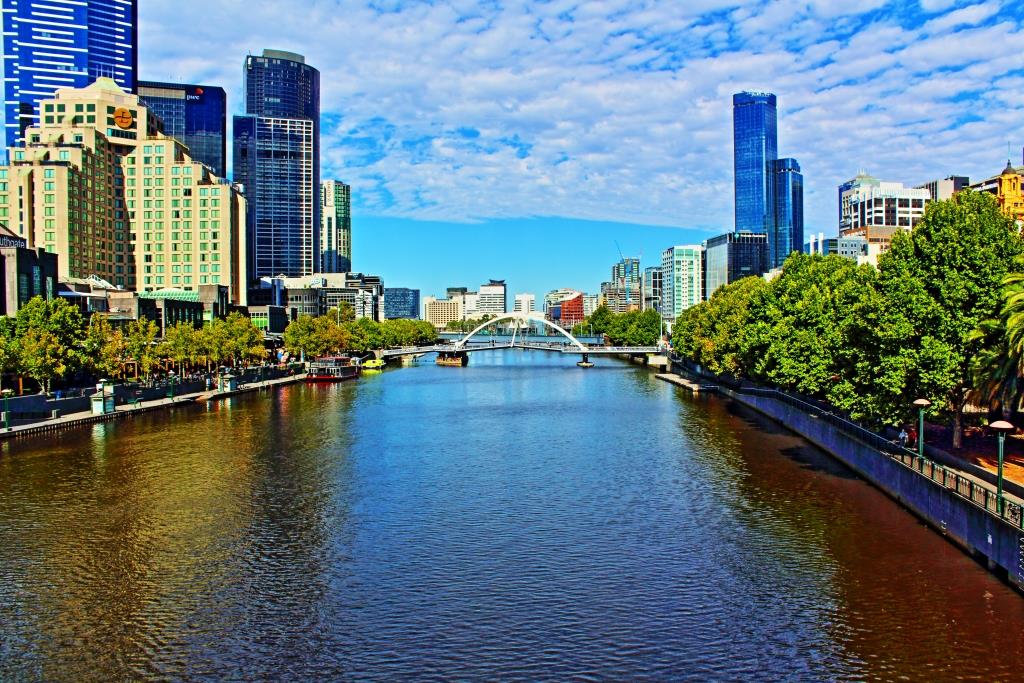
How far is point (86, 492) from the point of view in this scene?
48.6 metres

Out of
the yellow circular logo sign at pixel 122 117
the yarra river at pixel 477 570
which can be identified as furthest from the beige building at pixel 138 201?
the yarra river at pixel 477 570

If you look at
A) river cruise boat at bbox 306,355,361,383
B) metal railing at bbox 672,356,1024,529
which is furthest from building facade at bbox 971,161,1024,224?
river cruise boat at bbox 306,355,361,383

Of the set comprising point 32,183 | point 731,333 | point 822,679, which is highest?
point 32,183

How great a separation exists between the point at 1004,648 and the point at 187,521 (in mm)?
34129

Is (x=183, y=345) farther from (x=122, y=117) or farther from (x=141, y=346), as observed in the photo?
(x=122, y=117)

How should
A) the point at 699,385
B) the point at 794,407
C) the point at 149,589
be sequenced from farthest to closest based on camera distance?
the point at 699,385 < the point at 794,407 < the point at 149,589

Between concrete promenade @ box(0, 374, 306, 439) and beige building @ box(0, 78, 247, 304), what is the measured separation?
175ft

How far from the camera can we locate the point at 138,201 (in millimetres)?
165000

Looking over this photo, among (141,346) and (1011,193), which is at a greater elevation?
(1011,193)

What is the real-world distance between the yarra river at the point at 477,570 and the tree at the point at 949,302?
625cm

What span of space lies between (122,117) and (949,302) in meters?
155

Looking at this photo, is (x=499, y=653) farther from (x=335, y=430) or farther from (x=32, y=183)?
(x=32, y=183)

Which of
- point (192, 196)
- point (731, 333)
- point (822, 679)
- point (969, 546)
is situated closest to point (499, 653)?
point (822, 679)

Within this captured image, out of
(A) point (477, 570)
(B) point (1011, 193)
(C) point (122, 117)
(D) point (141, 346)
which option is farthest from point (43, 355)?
(B) point (1011, 193)
